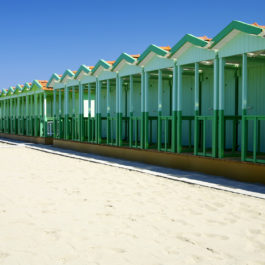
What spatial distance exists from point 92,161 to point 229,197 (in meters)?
6.20

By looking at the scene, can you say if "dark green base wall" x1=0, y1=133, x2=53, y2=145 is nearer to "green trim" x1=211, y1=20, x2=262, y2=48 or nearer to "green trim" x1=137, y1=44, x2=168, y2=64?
"green trim" x1=137, y1=44, x2=168, y2=64

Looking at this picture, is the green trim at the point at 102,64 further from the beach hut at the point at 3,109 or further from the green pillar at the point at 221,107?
the beach hut at the point at 3,109

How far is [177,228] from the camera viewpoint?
5.02 metres

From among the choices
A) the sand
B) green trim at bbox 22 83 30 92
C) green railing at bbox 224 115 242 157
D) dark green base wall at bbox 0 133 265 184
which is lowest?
the sand

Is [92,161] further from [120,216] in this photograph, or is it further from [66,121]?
[120,216]

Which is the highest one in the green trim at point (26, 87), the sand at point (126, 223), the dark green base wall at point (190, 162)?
the green trim at point (26, 87)

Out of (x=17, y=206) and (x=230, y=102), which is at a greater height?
(x=230, y=102)

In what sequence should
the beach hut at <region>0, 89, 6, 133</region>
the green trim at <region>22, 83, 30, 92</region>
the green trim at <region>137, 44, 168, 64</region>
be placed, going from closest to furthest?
the green trim at <region>137, 44, 168, 64</region>, the green trim at <region>22, 83, 30, 92</region>, the beach hut at <region>0, 89, 6, 133</region>

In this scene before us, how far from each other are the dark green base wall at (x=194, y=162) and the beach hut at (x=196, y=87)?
0.75ft

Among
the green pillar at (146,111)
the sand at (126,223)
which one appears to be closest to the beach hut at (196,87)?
the green pillar at (146,111)

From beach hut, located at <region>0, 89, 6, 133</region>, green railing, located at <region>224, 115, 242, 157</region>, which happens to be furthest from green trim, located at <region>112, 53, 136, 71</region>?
beach hut, located at <region>0, 89, 6, 133</region>

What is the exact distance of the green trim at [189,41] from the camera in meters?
→ 9.45

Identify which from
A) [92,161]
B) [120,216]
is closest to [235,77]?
[92,161]

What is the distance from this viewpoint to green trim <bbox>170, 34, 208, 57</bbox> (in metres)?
9.45
